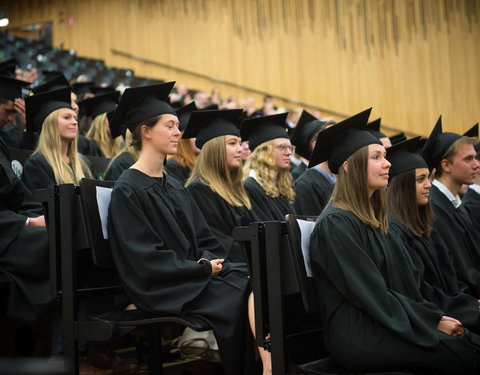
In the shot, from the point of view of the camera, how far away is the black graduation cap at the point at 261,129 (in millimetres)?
5152

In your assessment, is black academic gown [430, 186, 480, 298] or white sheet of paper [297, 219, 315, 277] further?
black academic gown [430, 186, 480, 298]

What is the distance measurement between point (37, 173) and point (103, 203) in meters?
1.32

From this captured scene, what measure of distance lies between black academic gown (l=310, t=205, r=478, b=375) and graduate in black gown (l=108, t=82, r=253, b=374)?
506mm

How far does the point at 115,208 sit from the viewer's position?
3.06 m

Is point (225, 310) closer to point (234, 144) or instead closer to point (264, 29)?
point (234, 144)

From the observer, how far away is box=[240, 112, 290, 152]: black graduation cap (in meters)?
5.15

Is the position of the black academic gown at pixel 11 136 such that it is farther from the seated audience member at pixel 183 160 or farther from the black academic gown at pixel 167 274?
the black academic gown at pixel 167 274

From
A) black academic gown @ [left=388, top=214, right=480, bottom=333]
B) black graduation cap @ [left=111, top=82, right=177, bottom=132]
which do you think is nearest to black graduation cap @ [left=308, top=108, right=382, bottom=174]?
black academic gown @ [left=388, top=214, right=480, bottom=333]

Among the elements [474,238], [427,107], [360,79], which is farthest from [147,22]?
[474,238]

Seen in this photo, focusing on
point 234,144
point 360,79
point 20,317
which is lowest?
point 20,317

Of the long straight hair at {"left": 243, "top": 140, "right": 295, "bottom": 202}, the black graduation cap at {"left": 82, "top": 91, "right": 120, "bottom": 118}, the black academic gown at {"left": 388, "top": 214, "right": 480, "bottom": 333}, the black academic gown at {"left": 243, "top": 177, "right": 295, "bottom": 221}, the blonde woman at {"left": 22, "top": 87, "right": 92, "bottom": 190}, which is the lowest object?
the black academic gown at {"left": 388, "top": 214, "right": 480, "bottom": 333}

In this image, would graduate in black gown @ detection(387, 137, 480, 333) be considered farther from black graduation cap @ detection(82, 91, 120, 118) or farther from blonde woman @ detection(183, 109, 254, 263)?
black graduation cap @ detection(82, 91, 120, 118)

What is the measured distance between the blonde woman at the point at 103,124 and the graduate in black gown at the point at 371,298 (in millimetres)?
3766

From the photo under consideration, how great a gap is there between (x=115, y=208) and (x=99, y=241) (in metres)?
0.19
